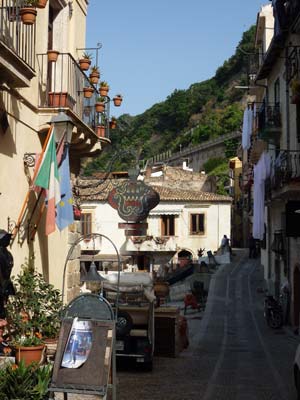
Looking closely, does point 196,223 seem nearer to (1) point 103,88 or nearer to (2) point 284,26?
(2) point 284,26

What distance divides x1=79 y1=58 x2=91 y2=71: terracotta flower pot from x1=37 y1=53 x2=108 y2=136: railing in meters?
0.31

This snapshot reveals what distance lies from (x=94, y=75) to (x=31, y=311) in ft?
19.9

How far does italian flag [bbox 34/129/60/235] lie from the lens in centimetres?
975

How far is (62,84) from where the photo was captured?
461 inches

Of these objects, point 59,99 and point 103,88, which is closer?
point 59,99

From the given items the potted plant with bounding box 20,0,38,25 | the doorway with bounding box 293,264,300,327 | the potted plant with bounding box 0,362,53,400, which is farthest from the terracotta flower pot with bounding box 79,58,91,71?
the doorway with bounding box 293,264,300,327

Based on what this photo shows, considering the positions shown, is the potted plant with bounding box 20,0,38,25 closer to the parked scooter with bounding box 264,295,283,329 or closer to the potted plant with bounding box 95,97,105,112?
the potted plant with bounding box 95,97,105,112

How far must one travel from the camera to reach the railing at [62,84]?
1148 cm

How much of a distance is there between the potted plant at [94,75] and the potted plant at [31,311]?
16.7 ft

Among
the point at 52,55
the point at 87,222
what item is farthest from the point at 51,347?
the point at 87,222

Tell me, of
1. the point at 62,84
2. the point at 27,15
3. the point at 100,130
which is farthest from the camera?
the point at 100,130

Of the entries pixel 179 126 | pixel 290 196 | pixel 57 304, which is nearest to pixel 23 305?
pixel 57 304

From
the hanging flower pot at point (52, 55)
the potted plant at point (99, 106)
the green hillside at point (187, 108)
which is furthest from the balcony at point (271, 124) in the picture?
the green hillside at point (187, 108)

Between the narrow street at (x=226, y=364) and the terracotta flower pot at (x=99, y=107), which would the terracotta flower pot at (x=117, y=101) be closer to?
the terracotta flower pot at (x=99, y=107)
